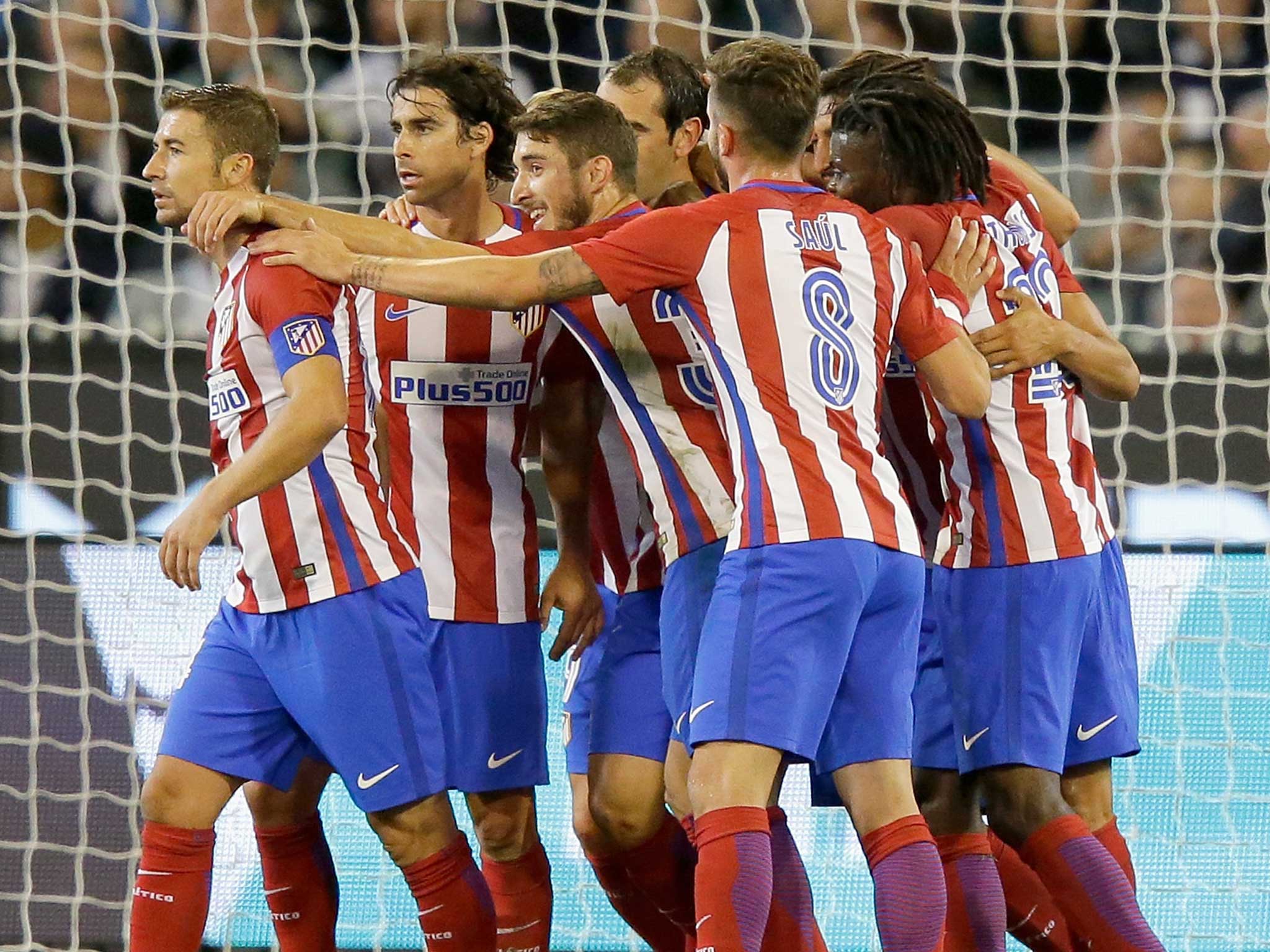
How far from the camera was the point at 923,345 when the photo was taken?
3.10 metres

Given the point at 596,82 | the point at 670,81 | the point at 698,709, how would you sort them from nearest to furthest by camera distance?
the point at 698,709 → the point at 670,81 → the point at 596,82

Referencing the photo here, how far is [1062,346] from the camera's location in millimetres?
3387

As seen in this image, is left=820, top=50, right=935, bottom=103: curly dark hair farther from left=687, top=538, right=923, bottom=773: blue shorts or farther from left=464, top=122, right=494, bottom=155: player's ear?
left=687, top=538, right=923, bottom=773: blue shorts

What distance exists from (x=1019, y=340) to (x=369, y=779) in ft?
5.00

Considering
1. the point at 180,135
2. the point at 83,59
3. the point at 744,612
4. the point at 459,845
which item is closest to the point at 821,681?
the point at 744,612

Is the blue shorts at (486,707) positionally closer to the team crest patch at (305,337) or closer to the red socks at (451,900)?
the red socks at (451,900)

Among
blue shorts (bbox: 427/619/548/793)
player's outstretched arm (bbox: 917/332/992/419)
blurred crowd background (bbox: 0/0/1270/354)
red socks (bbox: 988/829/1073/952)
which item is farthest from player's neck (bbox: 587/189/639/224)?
blurred crowd background (bbox: 0/0/1270/354)

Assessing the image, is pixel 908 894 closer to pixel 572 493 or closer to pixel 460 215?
pixel 572 493

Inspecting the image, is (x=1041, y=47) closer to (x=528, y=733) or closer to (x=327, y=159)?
(x=327, y=159)

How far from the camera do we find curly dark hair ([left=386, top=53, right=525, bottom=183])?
12.2 feet

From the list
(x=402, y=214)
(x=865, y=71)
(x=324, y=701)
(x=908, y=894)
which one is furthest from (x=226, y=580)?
(x=908, y=894)

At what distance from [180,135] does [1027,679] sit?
1971 millimetres

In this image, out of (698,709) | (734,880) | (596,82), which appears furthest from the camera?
(596,82)

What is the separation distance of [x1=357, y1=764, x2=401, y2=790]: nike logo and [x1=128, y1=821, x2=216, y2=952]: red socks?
1.00 feet
